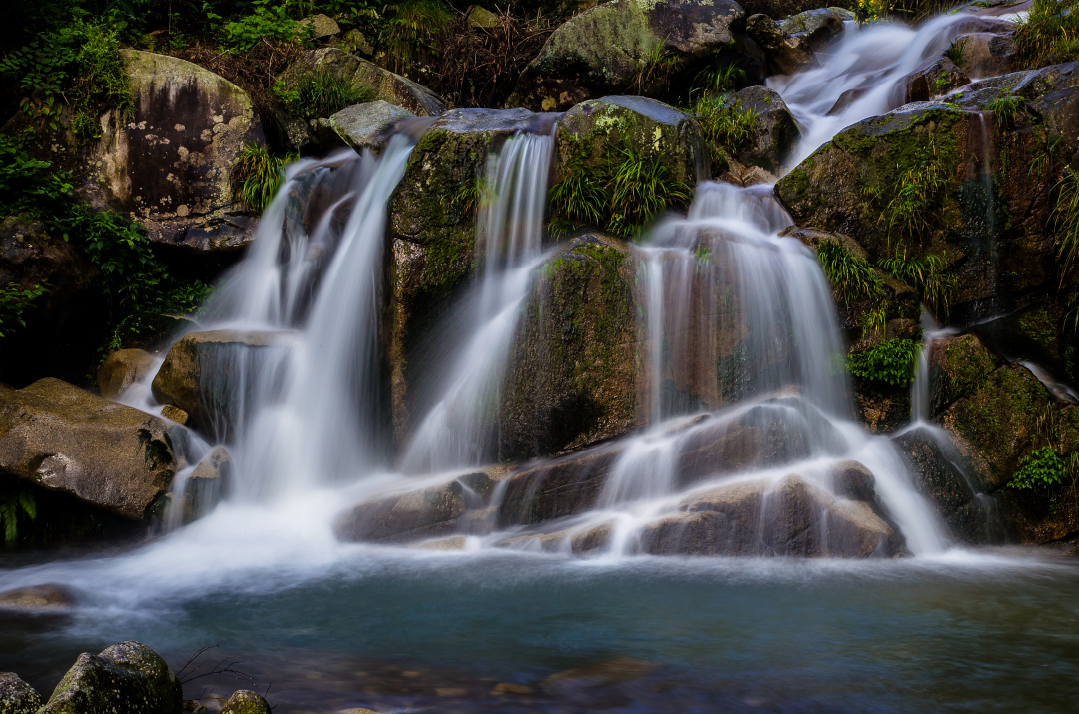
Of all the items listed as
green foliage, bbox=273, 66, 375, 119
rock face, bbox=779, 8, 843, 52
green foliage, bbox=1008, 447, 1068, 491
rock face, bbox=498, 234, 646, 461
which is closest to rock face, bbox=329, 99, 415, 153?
green foliage, bbox=273, 66, 375, 119

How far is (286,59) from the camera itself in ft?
35.1

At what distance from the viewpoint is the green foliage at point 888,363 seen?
6.32 metres

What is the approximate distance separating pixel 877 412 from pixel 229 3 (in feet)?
39.3

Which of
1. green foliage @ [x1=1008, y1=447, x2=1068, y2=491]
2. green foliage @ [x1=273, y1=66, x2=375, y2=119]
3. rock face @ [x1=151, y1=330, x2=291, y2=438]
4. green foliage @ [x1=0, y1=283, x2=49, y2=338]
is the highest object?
green foliage @ [x1=273, y1=66, x2=375, y2=119]

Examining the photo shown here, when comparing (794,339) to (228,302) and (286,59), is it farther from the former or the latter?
(286,59)

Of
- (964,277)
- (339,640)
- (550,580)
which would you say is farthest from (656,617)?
(964,277)

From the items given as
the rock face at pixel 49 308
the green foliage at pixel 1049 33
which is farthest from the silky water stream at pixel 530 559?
the green foliage at pixel 1049 33

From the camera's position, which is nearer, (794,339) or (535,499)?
(535,499)

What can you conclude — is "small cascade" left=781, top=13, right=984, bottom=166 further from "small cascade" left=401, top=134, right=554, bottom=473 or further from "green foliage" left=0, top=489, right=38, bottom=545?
"green foliage" left=0, top=489, right=38, bottom=545

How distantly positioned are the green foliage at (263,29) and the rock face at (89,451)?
6536 mm

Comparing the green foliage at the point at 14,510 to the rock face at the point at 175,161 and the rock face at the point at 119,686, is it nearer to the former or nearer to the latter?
the rock face at the point at 175,161

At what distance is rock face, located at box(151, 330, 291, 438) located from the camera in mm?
7152

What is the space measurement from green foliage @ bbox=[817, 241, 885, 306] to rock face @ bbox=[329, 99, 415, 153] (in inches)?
205

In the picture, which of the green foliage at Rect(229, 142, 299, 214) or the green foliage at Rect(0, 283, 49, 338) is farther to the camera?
the green foliage at Rect(229, 142, 299, 214)
